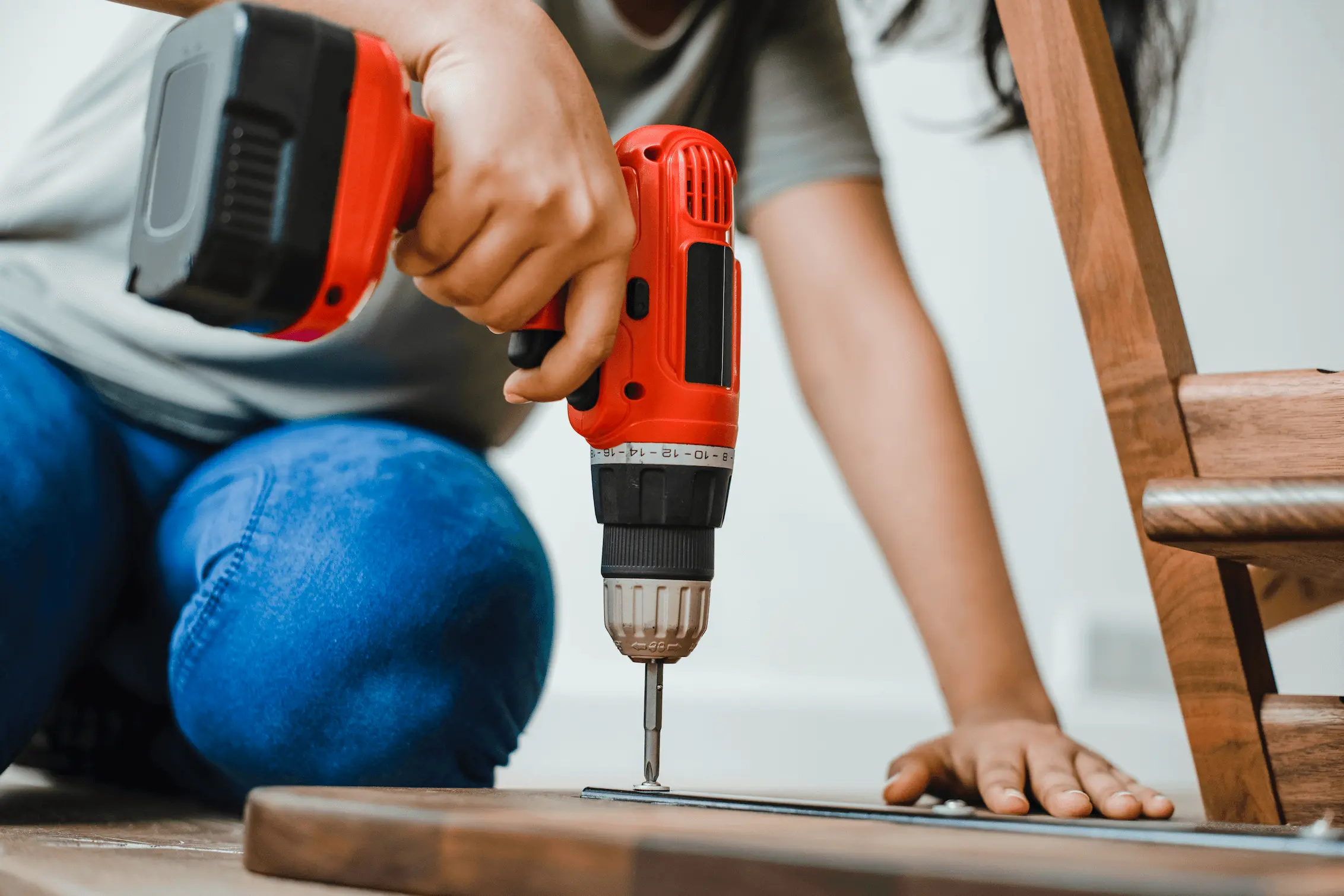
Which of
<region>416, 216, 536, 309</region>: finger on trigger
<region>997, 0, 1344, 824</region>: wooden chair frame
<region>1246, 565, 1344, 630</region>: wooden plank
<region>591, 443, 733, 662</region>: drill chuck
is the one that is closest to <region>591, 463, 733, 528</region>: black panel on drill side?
<region>591, 443, 733, 662</region>: drill chuck

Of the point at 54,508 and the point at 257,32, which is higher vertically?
the point at 257,32

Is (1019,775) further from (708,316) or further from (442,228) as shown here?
(442,228)

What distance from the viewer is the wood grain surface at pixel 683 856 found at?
319mm

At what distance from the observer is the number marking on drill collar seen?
→ 0.59 m

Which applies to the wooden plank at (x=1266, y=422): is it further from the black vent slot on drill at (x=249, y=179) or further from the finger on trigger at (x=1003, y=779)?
the black vent slot on drill at (x=249, y=179)

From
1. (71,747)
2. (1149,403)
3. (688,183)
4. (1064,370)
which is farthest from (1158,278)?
(1064,370)

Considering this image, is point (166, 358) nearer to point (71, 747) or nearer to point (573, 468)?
point (71, 747)

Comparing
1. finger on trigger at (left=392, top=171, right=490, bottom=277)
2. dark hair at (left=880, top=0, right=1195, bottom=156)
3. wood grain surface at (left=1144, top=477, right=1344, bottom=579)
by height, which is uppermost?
dark hair at (left=880, top=0, right=1195, bottom=156)

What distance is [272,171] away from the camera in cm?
47

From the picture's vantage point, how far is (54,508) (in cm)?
70

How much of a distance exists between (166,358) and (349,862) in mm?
527

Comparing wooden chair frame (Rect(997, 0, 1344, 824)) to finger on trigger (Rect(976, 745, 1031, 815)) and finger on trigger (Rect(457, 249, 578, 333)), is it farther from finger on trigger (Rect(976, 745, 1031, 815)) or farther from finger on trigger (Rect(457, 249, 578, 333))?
finger on trigger (Rect(457, 249, 578, 333))

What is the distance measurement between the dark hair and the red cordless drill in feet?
1.35

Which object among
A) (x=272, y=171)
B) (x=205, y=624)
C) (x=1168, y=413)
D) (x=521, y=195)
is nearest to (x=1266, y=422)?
(x=1168, y=413)
